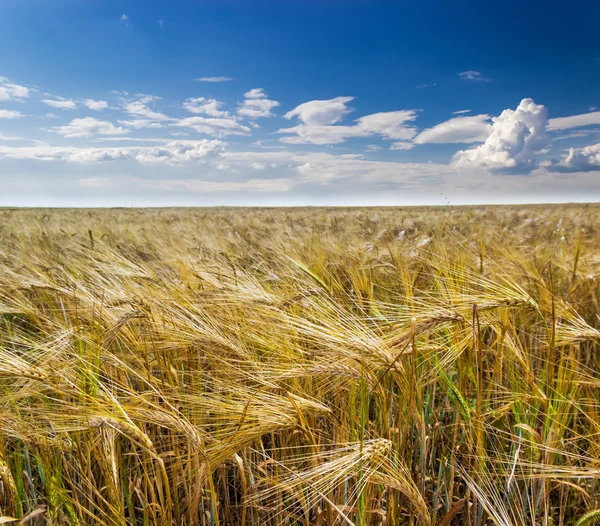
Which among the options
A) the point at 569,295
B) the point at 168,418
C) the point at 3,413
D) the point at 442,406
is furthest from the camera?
the point at 569,295

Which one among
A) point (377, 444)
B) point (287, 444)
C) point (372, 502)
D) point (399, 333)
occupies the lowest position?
point (372, 502)

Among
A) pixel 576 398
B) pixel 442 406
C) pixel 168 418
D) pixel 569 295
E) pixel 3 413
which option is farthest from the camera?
pixel 569 295

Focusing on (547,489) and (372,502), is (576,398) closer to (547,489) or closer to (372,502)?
(547,489)

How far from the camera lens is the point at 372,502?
→ 140cm

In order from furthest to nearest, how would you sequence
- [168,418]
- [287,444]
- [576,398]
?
1. [576,398]
2. [287,444]
3. [168,418]

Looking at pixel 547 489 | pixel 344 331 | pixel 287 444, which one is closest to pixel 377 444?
pixel 344 331

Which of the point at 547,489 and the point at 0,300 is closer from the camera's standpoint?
the point at 547,489

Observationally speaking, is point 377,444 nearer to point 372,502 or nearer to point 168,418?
point 372,502

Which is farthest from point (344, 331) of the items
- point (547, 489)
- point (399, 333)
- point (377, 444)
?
point (547, 489)

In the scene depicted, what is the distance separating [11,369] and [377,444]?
1011 mm

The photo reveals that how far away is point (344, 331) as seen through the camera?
4.29ft

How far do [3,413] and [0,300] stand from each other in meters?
1.34

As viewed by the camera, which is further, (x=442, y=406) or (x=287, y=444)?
(x=442, y=406)

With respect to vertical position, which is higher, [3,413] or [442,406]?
[3,413]
